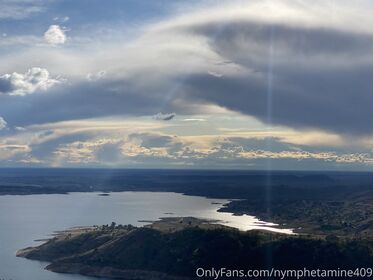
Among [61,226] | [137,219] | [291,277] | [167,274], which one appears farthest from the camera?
[137,219]

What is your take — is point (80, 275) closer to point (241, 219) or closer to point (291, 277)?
point (291, 277)

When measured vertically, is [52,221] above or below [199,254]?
below

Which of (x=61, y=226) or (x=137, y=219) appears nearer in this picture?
(x=61, y=226)

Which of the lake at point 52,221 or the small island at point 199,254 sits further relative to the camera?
the lake at point 52,221

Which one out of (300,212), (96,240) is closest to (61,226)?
(96,240)

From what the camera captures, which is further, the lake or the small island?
the lake

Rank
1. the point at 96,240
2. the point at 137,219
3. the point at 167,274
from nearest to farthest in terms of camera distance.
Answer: the point at 167,274 → the point at 96,240 → the point at 137,219

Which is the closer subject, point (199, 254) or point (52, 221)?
point (199, 254)
